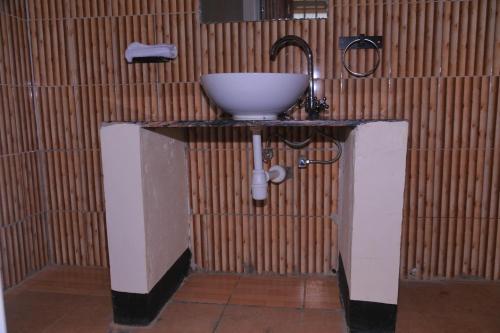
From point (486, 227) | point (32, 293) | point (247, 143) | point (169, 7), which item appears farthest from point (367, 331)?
point (169, 7)

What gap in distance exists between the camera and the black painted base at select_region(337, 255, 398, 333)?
1.78 m

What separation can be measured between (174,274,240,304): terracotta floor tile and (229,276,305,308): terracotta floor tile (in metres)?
0.05

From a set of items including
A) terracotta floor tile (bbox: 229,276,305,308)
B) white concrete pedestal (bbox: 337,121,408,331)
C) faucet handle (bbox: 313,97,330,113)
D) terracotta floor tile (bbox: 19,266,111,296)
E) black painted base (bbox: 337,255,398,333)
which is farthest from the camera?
terracotta floor tile (bbox: 19,266,111,296)

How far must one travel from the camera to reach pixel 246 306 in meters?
2.12

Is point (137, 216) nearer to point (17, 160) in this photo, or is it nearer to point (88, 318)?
point (88, 318)

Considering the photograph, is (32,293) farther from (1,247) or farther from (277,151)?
Answer: (277,151)

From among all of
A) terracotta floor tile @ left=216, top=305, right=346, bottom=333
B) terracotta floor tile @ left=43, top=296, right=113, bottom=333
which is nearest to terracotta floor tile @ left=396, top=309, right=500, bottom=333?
terracotta floor tile @ left=216, top=305, right=346, bottom=333

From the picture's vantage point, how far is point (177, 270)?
7.61 ft

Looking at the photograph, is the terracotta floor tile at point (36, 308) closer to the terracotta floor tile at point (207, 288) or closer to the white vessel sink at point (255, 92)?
the terracotta floor tile at point (207, 288)

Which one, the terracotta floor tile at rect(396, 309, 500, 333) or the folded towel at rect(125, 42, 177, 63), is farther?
the folded towel at rect(125, 42, 177, 63)

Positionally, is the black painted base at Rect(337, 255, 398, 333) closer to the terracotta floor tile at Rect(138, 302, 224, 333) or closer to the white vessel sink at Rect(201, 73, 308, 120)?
the terracotta floor tile at Rect(138, 302, 224, 333)

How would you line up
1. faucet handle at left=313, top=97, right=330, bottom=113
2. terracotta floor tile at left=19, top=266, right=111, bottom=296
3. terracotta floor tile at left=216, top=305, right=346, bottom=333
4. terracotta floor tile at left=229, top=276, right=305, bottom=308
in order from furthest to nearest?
terracotta floor tile at left=19, top=266, right=111, bottom=296, terracotta floor tile at left=229, top=276, right=305, bottom=308, faucet handle at left=313, top=97, right=330, bottom=113, terracotta floor tile at left=216, top=305, right=346, bottom=333

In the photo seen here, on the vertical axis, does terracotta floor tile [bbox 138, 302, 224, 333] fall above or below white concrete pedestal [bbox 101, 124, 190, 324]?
below

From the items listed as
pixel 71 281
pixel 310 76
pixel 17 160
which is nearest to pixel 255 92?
pixel 310 76
